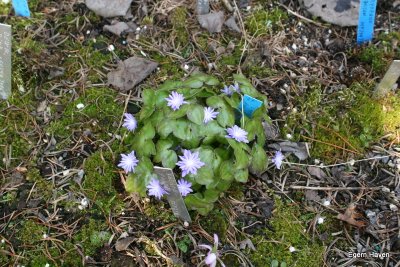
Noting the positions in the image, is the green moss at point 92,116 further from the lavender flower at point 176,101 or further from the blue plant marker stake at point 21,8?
the blue plant marker stake at point 21,8

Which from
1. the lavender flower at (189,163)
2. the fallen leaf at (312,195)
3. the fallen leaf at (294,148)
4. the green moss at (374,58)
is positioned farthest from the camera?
the green moss at (374,58)

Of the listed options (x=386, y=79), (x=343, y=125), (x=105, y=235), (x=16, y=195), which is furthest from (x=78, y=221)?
(x=386, y=79)

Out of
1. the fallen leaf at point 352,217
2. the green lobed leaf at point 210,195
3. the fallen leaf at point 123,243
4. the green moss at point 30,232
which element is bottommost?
the green moss at point 30,232

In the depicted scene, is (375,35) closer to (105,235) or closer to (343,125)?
(343,125)

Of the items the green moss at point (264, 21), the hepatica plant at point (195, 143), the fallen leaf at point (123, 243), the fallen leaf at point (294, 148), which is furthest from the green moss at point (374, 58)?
the fallen leaf at point (123, 243)

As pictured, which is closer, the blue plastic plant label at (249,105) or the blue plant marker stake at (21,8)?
the blue plastic plant label at (249,105)

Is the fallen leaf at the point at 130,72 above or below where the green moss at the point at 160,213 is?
above

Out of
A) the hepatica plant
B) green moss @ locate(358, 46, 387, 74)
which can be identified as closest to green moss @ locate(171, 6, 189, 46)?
the hepatica plant

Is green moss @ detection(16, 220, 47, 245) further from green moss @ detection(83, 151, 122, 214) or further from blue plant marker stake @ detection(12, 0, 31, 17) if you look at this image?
blue plant marker stake @ detection(12, 0, 31, 17)
